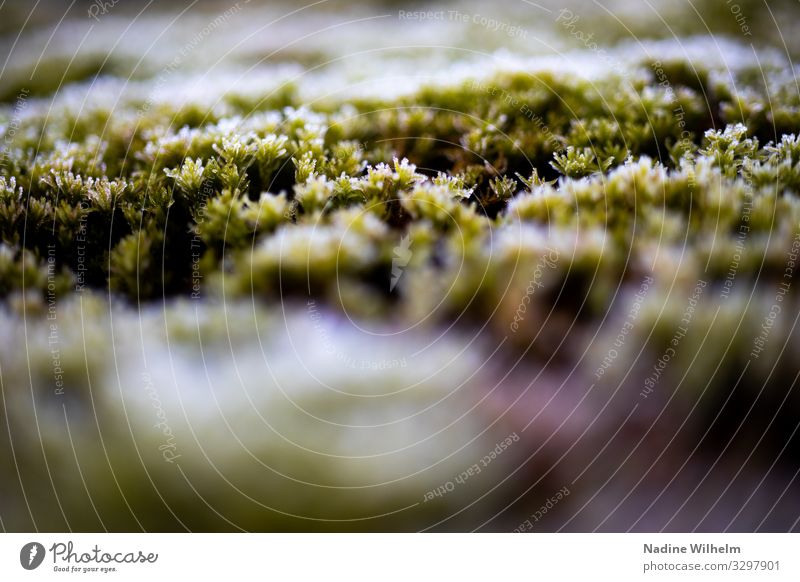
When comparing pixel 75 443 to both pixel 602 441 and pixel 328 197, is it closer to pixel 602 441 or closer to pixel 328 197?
pixel 328 197

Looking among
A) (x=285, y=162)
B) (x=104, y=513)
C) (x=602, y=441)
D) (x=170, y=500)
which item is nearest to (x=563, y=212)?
(x=602, y=441)

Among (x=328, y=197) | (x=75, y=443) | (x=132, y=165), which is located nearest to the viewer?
(x=75, y=443)

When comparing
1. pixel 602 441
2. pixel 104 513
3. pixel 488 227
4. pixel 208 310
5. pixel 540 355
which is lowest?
pixel 104 513

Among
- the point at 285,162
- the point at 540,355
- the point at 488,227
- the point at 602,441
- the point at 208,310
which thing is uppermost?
the point at 285,162

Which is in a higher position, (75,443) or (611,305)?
(611,305)

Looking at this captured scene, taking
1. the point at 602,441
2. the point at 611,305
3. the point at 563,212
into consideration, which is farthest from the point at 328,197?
the point at 602,441

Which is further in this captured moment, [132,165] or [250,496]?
[132,165]

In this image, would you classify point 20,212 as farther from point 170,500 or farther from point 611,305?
point 611,305

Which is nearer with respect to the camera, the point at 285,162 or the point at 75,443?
the point at 75,443

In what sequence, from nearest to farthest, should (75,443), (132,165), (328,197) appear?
1. (75,443)
2. (328,197)
3. (132,165)
